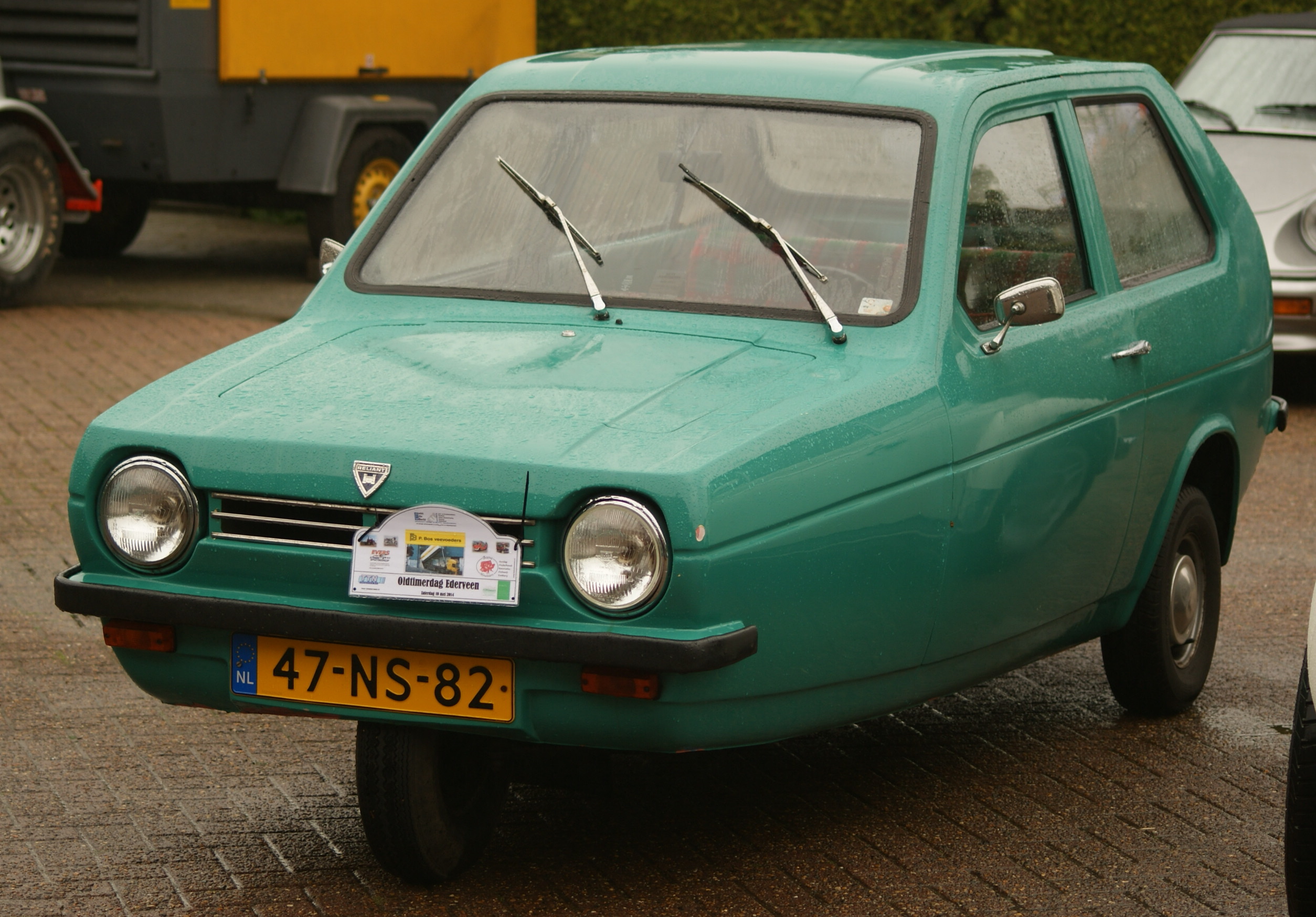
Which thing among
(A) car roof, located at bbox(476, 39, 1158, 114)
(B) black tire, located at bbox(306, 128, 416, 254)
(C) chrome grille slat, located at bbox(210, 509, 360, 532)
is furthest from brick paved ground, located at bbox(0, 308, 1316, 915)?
(B) black tire, located at bbox(306, 128, 416, 254)

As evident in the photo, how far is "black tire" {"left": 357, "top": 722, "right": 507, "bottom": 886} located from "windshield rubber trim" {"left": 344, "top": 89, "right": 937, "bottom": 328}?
112 cm

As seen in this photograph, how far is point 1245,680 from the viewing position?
5832 millimetres

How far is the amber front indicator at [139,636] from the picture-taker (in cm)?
396

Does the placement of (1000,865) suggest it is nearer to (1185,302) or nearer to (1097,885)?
(1097,885)

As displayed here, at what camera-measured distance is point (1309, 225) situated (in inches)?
400

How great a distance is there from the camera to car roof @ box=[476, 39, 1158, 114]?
4.76m

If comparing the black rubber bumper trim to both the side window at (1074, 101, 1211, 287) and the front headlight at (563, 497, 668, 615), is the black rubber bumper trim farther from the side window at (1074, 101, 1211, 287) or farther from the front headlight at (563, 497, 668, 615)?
the side window at (1074, 101, 1211, 287)

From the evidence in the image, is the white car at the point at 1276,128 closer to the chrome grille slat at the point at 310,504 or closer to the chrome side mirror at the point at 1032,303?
the chrome side mirror at the point at 1032,303

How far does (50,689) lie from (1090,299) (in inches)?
121

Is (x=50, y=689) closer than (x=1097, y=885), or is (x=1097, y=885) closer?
(x=1097, y=885)

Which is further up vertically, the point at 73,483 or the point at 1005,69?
the point at 1005,69

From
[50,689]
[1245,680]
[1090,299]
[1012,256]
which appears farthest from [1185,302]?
[50,689]

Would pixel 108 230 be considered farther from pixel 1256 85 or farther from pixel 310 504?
pixel 310 504

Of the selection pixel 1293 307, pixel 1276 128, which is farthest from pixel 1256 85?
pixel 1293 307
